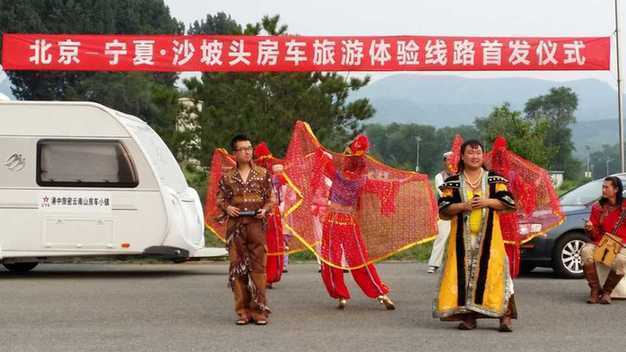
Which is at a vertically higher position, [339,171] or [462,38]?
[462,38]

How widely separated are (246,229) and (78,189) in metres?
5.03

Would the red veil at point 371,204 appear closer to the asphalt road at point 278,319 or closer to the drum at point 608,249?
the asphalt road at point 278,319

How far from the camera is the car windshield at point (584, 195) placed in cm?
1375

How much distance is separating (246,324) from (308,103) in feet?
66.7

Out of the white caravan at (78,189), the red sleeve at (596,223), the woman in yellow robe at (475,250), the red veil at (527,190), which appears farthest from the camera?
the white caravan at (78,189)

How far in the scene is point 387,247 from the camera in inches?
404

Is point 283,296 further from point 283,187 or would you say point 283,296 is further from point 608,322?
point 608,322

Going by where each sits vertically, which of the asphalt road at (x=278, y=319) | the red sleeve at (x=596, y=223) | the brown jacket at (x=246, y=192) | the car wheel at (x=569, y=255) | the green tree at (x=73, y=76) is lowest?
the asphalt road at (x=278, y=319)

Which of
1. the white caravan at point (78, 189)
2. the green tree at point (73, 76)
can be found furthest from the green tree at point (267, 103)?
the green tree at point (73, 76)

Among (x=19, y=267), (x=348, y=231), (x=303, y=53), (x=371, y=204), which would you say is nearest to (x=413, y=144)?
(x=303, y=53)

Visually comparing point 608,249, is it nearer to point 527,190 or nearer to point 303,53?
point 527,190

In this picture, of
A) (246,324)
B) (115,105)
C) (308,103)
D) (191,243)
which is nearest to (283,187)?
(191,243)

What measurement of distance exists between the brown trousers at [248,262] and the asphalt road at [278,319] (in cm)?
28

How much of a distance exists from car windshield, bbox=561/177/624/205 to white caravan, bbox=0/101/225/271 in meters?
5.23
